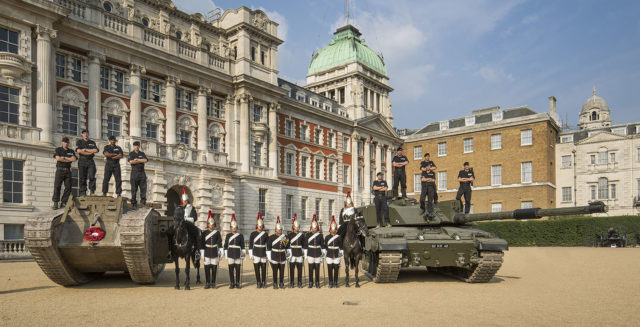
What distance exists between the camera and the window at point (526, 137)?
4669cm

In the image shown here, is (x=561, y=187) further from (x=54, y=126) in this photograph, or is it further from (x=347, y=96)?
(x=54, y=126)

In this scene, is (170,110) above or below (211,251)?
above

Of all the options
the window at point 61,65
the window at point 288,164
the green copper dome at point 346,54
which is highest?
the green copper dome at point 346,54

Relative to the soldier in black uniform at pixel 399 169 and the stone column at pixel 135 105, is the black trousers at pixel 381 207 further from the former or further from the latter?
the stone column at pixel 135 105

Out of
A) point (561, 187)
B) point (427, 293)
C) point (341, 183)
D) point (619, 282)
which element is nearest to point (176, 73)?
point (341, 183)

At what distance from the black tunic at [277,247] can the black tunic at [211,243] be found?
1.35 metres

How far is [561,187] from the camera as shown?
1912 inches

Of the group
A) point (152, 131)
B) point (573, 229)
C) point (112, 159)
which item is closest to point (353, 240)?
point (112, 159)

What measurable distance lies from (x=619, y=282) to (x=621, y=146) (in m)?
38.9

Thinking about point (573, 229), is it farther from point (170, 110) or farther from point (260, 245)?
point (260, 245)

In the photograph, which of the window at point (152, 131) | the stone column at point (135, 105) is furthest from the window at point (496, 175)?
the stone column at point (135, 105)

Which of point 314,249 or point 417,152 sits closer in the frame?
point 314,249

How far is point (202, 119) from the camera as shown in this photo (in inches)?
1234

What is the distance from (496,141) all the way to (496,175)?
11.7 ft
